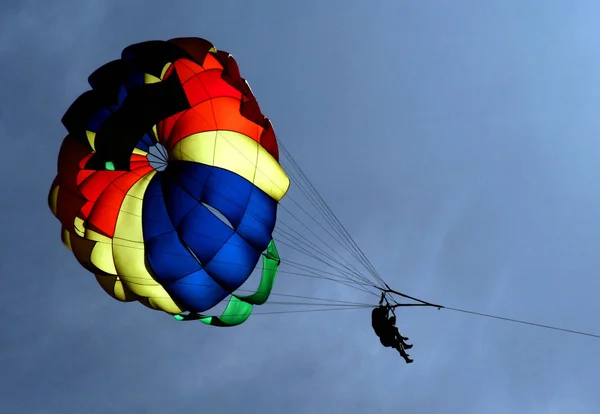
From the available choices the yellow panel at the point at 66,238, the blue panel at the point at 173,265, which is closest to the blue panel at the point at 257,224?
the blue panel at the point at 173,265

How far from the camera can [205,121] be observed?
1334 cm

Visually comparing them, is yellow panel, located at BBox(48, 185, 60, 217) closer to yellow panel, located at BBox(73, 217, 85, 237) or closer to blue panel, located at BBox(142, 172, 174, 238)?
yellow panel, located at BBox(73, 217, 85, 237)

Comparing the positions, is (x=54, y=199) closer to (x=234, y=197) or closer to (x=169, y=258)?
(x=169, y=258)

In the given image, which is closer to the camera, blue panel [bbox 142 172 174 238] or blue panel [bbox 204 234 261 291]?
blue panel [bbox 204 234 261 291]

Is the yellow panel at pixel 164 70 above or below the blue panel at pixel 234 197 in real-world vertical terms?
above

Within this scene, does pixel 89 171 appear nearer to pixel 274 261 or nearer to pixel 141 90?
pixel 141 90

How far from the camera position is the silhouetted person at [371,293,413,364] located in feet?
42.2

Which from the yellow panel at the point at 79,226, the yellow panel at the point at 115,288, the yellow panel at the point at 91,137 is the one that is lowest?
the yellow panel at the point at 115,288

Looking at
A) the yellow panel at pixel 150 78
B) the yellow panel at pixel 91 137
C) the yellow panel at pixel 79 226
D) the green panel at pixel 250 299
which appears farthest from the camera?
the green panel at pixel 250 299

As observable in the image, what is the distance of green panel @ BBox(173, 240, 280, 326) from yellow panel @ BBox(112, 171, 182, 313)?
960 millimetres

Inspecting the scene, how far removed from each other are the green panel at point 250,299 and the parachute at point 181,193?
1.1 inches

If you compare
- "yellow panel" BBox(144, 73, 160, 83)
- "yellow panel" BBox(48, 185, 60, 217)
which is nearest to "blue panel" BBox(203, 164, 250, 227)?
"yellow panel" BBox(144, 73, 160, 83)

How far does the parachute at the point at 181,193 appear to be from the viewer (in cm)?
1253

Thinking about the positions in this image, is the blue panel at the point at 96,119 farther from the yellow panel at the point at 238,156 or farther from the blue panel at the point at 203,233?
the blue panel at the point at 203,233
